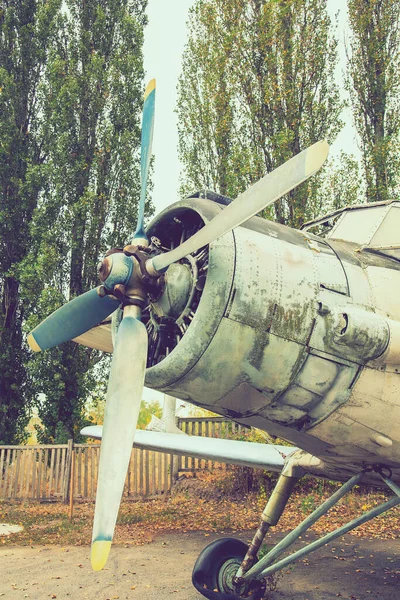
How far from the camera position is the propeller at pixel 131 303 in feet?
11.6

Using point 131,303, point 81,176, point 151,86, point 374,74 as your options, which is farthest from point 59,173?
point 131,303

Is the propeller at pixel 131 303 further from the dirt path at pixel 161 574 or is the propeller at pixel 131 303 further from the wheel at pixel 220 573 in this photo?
the dirt path at pixel 161 574

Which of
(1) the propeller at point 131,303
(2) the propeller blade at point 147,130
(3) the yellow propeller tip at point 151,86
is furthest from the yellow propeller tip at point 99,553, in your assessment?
(3) the yellow propeller tip at point 151,86

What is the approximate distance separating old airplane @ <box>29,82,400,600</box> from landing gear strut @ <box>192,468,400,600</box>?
3.25 ft

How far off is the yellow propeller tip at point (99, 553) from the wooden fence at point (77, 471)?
10433mm

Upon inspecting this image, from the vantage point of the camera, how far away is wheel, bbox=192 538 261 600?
5.90 m

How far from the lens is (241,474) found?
12867 mm

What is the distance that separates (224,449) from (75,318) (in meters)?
3.59

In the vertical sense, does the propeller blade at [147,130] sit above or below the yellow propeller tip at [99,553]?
above

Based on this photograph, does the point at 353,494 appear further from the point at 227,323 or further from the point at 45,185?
the point at 45,185

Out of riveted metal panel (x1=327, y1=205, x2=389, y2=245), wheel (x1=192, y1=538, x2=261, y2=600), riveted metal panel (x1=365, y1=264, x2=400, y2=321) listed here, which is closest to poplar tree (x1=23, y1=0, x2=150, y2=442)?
wheel (x1=192, y1=538, x2=261, y2=600)

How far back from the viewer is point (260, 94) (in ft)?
57.6

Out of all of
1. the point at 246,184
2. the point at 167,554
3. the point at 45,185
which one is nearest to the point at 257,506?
the point at 167,554

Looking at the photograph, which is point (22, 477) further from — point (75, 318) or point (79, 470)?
point (75, 318)
